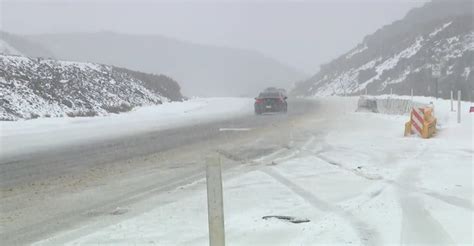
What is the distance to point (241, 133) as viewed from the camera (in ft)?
63.4

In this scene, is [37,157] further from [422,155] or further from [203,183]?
[422,155]

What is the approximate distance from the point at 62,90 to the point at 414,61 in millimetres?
59196

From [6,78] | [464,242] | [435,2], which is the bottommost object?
[464,242]

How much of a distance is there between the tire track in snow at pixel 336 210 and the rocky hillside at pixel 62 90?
17552 mm

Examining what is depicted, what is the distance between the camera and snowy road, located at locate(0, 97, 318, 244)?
25.1ft

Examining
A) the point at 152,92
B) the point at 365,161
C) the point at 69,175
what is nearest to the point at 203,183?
the point at 69,175

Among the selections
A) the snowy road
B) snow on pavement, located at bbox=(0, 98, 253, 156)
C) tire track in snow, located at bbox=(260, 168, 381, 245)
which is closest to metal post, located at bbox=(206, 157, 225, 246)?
tire track in snow, located at bbox=(260, 168, 381, 245)

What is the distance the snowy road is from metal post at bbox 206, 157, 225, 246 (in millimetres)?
2884

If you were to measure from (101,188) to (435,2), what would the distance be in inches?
5140

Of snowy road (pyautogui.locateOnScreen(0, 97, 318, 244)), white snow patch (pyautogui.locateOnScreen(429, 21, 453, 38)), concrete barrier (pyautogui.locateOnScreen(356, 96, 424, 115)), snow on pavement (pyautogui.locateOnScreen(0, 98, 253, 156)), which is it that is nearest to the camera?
snowy road (pyautogui.locateOnScreen(0, 97, 318, 244))

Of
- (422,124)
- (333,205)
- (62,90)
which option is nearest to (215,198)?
(333,205)

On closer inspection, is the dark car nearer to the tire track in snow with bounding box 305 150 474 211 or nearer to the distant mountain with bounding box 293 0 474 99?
the tire track in snow with bounding box 305 150 474 211

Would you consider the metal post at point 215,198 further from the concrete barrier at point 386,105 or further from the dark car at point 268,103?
the dark car at point 268,103

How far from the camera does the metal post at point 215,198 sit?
181 inches
